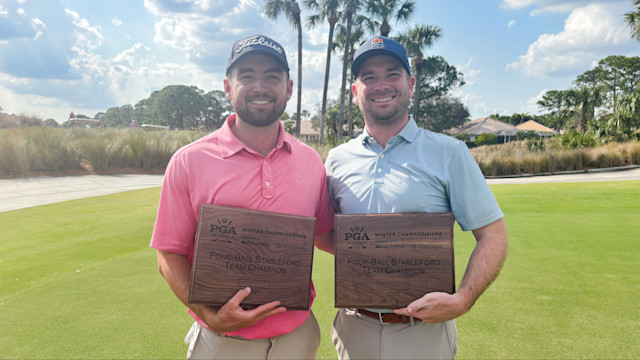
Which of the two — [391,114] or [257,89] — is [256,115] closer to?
[257,89]

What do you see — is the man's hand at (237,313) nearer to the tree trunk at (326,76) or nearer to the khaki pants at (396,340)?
the khaki pants at (396,340)

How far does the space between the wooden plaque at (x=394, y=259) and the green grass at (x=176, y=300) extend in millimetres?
798

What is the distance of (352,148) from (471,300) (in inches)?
37.8

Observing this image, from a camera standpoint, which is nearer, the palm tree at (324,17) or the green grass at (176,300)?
the green grass at (176,300)

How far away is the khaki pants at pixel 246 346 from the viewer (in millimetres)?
1746

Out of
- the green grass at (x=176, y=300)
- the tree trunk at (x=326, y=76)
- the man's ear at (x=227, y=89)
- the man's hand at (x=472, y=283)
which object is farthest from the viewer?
the tree trunk at (x=326, y=76)

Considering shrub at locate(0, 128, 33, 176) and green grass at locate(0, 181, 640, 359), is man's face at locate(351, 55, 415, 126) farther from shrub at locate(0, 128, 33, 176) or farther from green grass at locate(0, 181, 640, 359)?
shrub at locate(0, 128, 33, 176)

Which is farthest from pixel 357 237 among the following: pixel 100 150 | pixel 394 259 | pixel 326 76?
pixel 326 76

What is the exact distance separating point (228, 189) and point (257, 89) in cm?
52

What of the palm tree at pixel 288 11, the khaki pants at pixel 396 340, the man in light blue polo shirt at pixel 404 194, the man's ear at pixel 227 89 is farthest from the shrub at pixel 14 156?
the palm tree at pixel 288 11

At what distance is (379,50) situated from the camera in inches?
79.0

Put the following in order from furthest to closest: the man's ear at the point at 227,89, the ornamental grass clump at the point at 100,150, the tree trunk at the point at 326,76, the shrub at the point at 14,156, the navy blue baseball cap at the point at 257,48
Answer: the tree trunk at the point at 326,76
the ornamental grass clump at the point at 100,150
the shrub at the point at 14,156
the man's ear at the point at 227,89
the navy blue baseball cap at the point at 257,48

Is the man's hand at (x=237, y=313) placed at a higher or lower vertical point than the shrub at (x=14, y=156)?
lower

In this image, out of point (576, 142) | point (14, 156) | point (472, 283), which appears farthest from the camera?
point (576, 142)
